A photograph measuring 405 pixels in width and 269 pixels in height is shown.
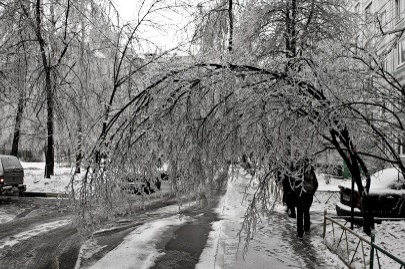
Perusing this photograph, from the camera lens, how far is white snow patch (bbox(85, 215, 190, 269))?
23.9ft

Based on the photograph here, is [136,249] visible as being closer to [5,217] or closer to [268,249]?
[268,249]

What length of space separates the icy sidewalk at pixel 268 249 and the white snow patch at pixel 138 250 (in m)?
1.00

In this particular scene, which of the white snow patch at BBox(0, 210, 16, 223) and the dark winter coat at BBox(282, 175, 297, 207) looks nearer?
the dark winter coat at BBox(282, 175, 297, 207)

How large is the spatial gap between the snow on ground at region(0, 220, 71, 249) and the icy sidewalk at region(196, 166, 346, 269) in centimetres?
328

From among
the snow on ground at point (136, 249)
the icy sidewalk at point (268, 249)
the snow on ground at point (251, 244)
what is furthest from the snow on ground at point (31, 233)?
the icy sidewalk at point (268, 249)

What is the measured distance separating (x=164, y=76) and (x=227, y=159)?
1.26 m

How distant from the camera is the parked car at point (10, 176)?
15.4 metres

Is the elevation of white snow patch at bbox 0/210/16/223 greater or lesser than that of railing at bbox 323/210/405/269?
lesser

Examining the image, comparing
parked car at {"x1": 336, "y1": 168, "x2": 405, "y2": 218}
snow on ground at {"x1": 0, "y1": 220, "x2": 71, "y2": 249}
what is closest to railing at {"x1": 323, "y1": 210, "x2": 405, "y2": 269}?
parked car at {"x1": 336, "y1": 168, "x2": 405, "y2": 218}

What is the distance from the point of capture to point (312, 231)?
10.2 m

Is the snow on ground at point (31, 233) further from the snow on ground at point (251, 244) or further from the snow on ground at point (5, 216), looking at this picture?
the snow on ground at point (5, 216)

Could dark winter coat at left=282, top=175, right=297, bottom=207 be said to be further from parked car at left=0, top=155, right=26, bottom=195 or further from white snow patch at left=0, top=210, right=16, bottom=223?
parked car at left=0, top=155, right=26, bottom=195

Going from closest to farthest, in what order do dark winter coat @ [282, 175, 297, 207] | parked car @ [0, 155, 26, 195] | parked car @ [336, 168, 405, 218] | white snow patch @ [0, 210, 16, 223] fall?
dark winter coat @ [282, 175, 297, 207]
parked car @ [336, 168, 405, 218]
white snow patch @ [0, 210, 16, 223]
parked car @ [0, 155, 26, 195]

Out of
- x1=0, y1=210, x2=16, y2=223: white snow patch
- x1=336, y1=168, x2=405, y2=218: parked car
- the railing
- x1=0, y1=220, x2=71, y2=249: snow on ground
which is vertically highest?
x1=336, y1=168, x2=405, y2=218: parked car
